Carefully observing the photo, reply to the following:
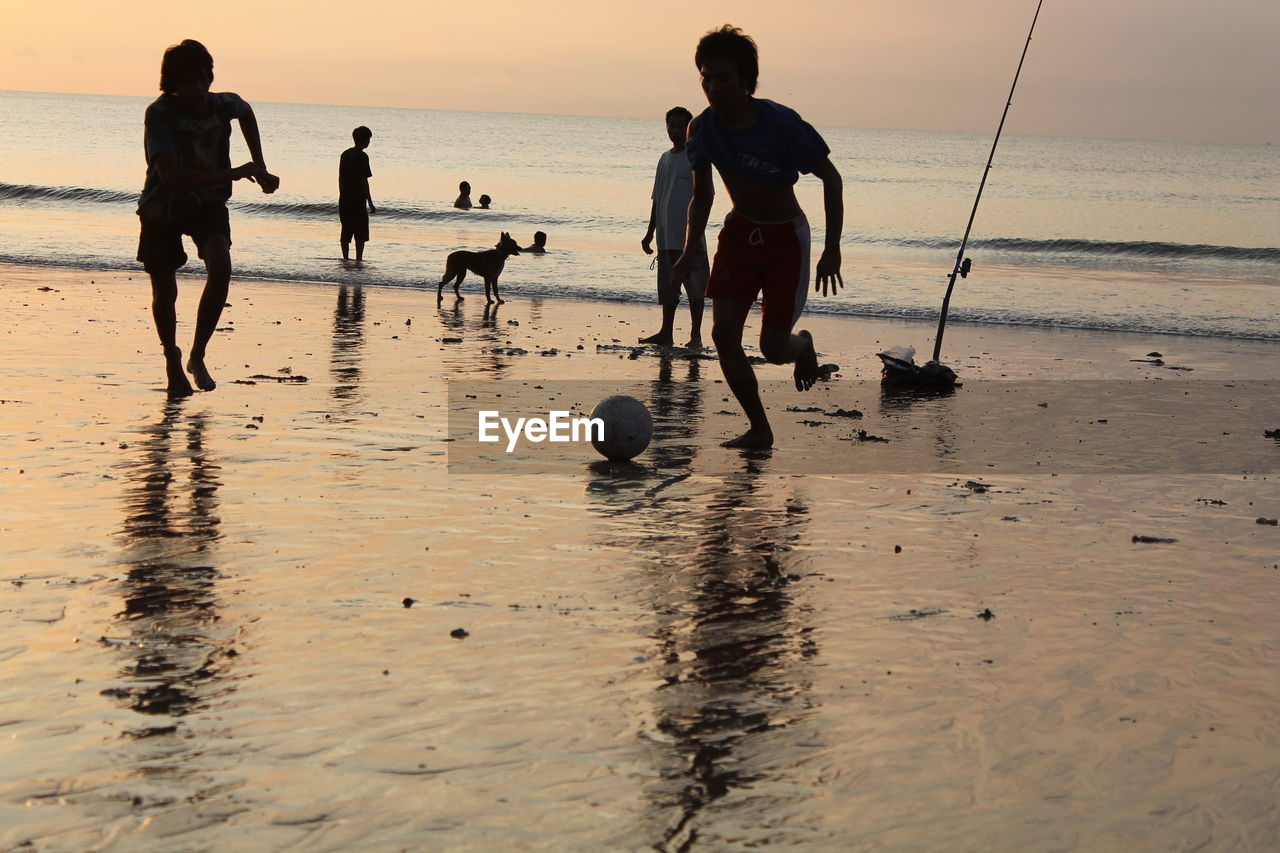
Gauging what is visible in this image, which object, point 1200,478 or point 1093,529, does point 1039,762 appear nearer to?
point 1093,529

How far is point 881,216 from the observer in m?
43.8

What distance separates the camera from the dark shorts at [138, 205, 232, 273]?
26.9ft

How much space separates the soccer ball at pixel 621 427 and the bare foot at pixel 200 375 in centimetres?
270

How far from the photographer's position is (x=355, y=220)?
68.3ft

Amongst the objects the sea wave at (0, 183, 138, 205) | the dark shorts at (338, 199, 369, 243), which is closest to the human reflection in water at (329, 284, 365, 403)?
the dark shorts at (338, 199, 369, 243)

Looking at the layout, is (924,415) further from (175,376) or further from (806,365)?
(175,376)

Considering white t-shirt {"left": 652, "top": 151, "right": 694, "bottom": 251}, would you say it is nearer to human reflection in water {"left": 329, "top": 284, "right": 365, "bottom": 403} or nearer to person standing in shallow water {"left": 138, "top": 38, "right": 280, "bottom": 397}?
human reflection in water {"left": 329, "top": 284, "right": 365, "bottom": 403}

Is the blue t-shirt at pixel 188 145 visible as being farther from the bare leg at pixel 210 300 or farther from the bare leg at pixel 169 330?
the bare leg at pixel 169 330

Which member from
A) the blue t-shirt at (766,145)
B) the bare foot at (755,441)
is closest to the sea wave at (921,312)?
the bare foot at (755,441)

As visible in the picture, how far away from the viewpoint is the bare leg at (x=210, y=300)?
8219mm

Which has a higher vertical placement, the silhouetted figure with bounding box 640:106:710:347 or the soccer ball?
the silhouetted figure with bounding box 640:106:710:347

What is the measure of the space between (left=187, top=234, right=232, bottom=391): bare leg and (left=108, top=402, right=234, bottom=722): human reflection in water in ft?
4.53

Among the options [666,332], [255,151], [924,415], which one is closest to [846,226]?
[666,332]

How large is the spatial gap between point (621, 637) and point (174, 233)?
5.24 meters
